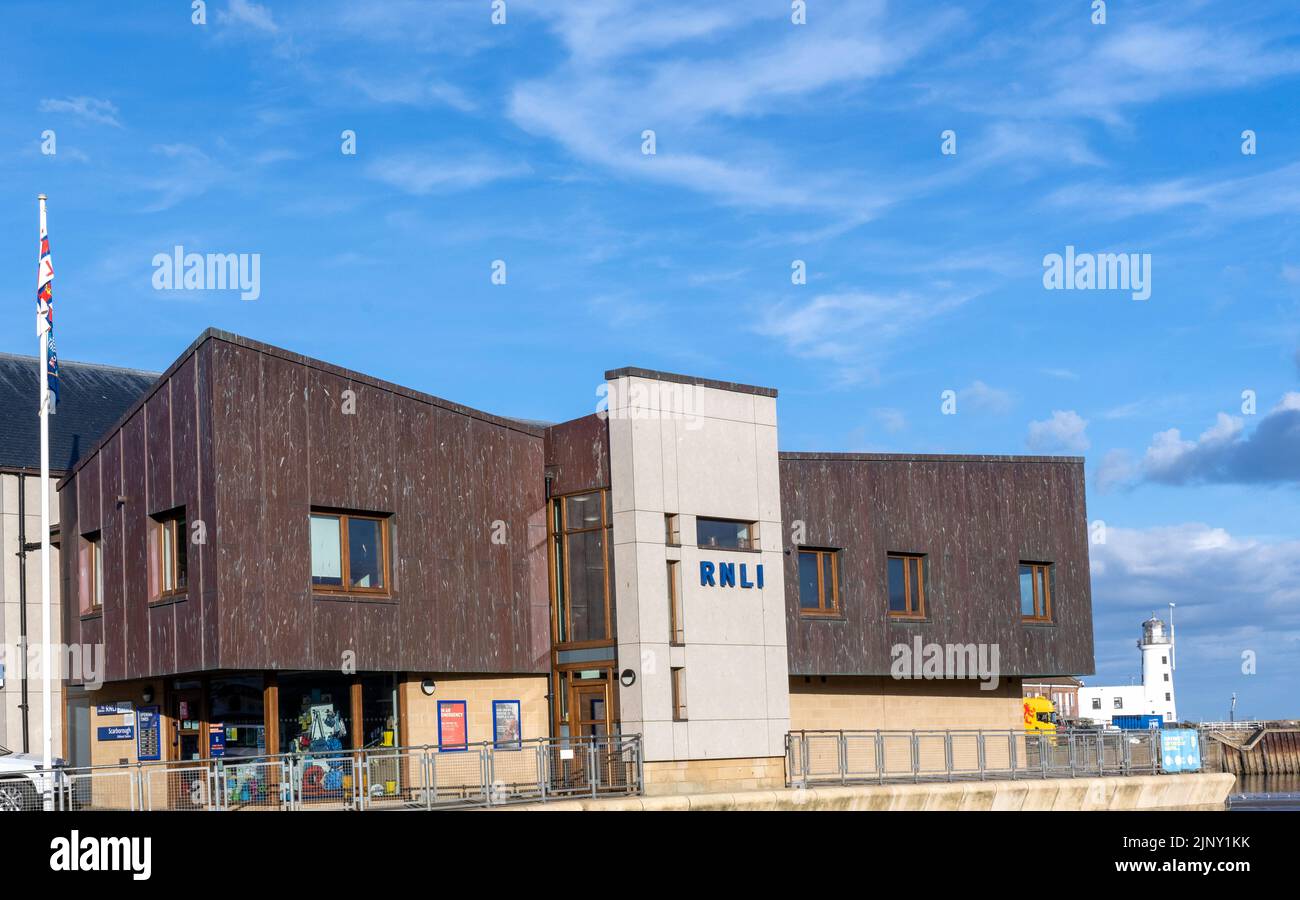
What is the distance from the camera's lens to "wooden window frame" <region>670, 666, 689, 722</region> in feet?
91.6

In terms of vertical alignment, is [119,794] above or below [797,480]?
below

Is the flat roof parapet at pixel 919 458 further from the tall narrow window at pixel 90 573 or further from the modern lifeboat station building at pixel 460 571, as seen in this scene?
the tall narrow window at pixel 90 573

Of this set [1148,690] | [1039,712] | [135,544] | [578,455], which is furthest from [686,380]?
[1148,690]

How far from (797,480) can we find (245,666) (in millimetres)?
12198

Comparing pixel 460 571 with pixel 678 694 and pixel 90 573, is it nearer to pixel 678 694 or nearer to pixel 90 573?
pixel 678 694

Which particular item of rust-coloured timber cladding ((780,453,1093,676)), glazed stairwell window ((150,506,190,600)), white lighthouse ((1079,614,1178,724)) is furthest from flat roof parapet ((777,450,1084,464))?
white lighthouse ((1079,614,1178,724))

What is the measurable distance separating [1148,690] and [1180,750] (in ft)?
340

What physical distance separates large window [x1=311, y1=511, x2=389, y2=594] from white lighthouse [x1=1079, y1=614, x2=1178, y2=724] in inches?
4537

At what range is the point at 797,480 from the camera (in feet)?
104

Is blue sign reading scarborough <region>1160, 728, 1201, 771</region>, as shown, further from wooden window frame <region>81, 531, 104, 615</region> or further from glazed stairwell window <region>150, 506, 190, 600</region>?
wooden window frame <region>81, 531, 104, 615</region>

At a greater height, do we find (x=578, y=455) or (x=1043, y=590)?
(x=578, y=455)

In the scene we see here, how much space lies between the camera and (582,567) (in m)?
28.9
